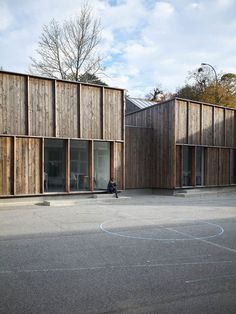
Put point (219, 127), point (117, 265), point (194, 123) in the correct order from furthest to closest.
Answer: point (219, 127) → point (194, 123) → point (117, 265)

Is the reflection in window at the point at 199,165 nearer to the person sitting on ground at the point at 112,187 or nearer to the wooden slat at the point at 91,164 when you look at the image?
the person sitting on ground at the point at 112,187

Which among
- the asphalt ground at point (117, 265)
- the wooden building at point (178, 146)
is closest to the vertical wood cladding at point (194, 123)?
the wooden building at point (178, 146)

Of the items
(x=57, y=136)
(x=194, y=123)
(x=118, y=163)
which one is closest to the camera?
(x=57, y=136)

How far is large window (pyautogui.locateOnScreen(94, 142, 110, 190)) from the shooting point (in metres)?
17.9

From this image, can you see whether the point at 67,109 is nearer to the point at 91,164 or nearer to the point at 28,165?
the point at 91,164

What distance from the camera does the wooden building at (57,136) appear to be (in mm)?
14898

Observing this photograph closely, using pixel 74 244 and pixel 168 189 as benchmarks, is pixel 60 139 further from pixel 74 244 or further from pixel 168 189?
pixel 74 244

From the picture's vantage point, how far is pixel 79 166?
1731cm

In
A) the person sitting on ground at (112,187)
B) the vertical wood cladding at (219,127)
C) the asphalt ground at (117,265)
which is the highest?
the vertical wood cladding at (219,127)

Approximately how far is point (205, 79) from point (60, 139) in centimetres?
3145

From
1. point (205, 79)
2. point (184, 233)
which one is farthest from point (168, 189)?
point (205, 79)

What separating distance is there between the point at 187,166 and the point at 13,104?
11087 millimetres

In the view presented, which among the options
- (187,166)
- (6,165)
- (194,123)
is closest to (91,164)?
(6,165)

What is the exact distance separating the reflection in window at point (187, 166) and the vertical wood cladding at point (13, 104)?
33.0ft
